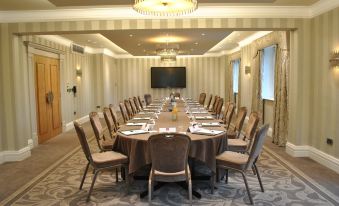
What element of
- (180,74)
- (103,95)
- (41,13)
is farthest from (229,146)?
(180,74)

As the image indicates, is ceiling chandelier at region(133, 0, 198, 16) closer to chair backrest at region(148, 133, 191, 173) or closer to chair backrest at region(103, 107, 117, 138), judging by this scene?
A: chair backrest at region(148, 133, 191, 173)

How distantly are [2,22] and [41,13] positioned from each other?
0.74 meters

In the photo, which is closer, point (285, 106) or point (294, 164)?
point (294, 164)

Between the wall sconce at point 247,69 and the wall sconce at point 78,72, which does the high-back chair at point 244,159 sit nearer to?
the wall sconce at point 247,69

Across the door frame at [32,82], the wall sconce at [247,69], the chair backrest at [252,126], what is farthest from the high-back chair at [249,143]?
the wall sconce at [247,69]

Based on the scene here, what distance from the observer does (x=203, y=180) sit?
4.15 m

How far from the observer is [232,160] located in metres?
3.57

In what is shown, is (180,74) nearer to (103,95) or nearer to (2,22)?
(103,95)

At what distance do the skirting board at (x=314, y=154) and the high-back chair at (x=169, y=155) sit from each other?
270 cm

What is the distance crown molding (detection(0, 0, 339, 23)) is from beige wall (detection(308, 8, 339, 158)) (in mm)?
398

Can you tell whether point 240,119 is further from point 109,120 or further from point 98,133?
point 98,133

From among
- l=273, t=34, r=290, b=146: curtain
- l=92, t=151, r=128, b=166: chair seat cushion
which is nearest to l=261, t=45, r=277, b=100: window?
l=273, t=34, r=290, b=146: curtain

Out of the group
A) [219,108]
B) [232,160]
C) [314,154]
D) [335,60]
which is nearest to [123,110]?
[219,108]

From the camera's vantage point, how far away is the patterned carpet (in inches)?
138
